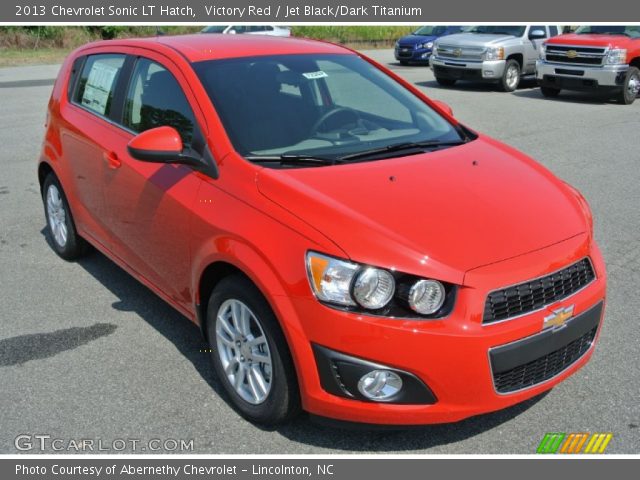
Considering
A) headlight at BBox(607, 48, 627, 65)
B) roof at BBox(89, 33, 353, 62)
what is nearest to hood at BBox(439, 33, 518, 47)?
headlight at BBox(607, 48, 627, 65)

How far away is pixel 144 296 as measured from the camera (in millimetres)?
5055

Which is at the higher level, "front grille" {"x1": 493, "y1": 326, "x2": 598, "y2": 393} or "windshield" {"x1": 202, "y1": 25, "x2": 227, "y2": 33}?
"windshield" {"x1": 202, "y1": 25, "x2": 227, "y2": 33}

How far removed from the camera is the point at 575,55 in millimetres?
14844

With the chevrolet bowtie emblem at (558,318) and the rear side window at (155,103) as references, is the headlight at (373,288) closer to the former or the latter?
the chevrolet bowtie emblem at (558,318)

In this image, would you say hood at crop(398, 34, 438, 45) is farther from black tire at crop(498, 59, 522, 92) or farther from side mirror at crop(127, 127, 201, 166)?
side mirror at crop(127, 127, 201, 166)

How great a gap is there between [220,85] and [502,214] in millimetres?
1683

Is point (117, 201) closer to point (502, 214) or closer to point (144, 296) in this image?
point (144, 296)

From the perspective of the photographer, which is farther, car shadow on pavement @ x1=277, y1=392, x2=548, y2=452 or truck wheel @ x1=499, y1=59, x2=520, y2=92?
truck wheel @ x1=499, y1=59, x2=520, y2=92

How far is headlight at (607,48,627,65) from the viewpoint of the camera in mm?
14430

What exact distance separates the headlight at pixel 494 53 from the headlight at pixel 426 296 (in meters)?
14.3

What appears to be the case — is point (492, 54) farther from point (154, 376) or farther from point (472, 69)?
point (154, 376)

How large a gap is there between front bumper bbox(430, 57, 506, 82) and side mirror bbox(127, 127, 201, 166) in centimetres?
1370

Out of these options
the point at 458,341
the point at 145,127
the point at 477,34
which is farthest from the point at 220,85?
the point at 477,34

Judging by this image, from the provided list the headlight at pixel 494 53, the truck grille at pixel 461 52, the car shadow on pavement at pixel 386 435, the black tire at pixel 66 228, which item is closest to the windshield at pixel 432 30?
the truck grille at pixel 461 52
